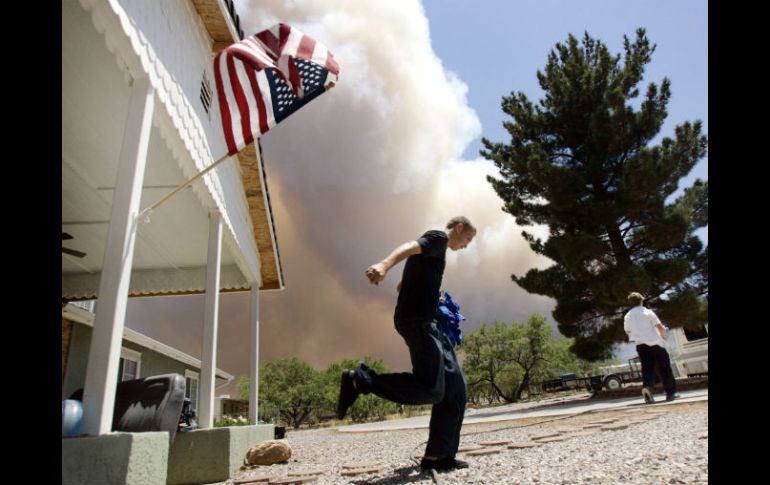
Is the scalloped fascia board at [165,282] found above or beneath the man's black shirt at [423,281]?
above

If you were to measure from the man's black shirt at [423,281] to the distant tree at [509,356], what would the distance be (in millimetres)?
34221

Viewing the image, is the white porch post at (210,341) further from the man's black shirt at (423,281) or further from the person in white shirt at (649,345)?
→ the person in white shirt at (649,345)

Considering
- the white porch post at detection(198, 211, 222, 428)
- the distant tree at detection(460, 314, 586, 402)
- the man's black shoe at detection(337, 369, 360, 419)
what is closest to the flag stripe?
the man's black shoe at detection(337, 369, 360, 419)

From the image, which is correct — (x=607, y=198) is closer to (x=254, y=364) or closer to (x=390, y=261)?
(x=254, y=364)

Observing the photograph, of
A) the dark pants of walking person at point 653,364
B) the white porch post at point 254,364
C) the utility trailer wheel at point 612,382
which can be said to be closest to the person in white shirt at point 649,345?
the dark pants of walking person at point 653,364

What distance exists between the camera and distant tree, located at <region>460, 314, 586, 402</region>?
36.8 metres

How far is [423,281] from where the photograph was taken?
315 centimetres

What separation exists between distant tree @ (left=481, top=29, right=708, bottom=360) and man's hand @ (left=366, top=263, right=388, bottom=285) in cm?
1436

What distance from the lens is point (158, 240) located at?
867 cm

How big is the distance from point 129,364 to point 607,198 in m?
16.5

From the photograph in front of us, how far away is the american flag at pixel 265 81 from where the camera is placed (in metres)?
4.14

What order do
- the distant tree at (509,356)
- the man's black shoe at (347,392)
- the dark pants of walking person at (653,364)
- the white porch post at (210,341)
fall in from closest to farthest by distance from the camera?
the man's black shoe at (347,392) < the white porch post at (210,341) < the dark pants of walking person at (653,364) < the distant tree at (509,356)
